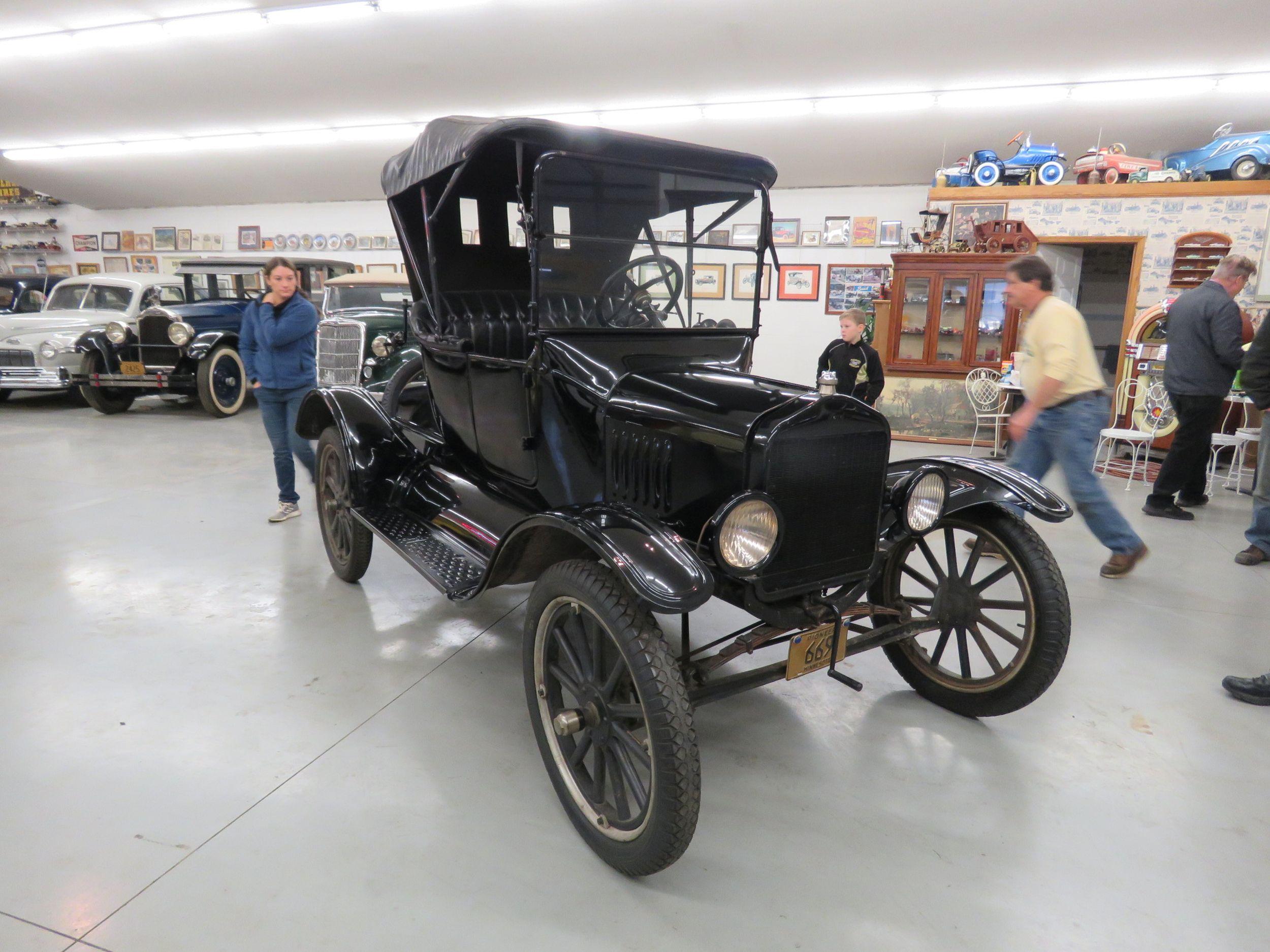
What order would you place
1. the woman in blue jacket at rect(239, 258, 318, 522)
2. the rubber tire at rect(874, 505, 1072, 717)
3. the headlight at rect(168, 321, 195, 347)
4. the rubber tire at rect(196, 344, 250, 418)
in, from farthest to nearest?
the rubber tire at rect(196, 344, 250, 418) → the headlight at rect(168, 321, 195, 347) → the woman in blue jacket at rect(239, 258, 318, 522) → the rubber tire at rect(874, 505, 1072, 717)

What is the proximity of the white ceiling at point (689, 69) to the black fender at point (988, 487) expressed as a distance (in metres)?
5.16

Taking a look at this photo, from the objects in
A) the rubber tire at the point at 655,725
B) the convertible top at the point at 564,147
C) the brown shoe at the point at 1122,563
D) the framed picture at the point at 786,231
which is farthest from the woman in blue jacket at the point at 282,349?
the framed picture at the point at 786,231

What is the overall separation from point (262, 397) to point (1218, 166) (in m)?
8.71

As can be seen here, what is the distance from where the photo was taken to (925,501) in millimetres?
2262

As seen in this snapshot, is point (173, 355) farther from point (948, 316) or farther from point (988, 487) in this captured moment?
point (988, 487)

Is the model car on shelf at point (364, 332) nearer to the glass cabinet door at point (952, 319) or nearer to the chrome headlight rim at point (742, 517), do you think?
the chrome headlight rim at point (742, 517)

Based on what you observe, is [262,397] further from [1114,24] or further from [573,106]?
[1114,24]

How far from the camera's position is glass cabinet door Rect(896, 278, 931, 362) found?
765 cm

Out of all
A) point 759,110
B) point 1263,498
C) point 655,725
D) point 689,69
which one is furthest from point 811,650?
point 759,110

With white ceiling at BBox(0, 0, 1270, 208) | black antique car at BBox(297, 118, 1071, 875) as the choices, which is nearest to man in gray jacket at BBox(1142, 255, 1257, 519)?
black antique car at BBox(297, 118, 1071, 875)

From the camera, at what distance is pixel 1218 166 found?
7.18 metres

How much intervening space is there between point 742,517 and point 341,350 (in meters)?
6.34

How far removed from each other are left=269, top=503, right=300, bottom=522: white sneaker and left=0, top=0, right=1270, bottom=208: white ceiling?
4622mm

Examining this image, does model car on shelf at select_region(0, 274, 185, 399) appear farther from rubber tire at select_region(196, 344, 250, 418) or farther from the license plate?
the license plate
